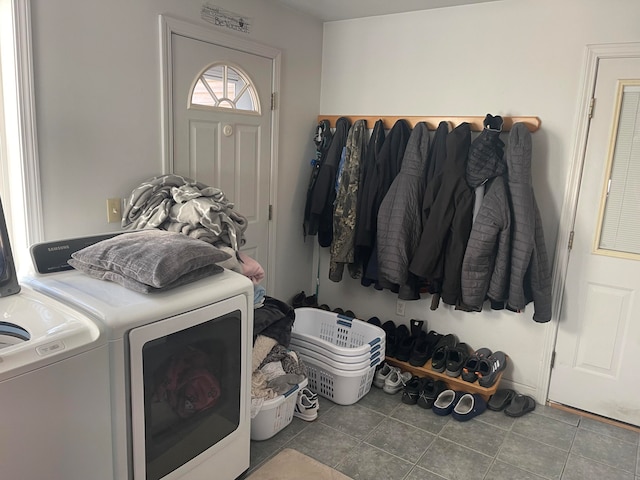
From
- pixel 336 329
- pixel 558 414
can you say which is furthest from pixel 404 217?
pixel 558 414

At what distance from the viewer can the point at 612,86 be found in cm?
246

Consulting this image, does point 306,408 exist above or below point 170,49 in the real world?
below

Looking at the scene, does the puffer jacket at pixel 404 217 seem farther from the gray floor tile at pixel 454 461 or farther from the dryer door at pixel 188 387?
the dryer door at pixel 188 387

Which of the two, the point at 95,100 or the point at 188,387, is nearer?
the point at 188,387

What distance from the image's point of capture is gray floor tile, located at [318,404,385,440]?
251 centimetres

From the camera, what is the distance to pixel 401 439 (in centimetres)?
244

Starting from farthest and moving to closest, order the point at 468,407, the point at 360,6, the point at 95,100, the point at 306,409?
the point at 360,6, the point at 468,407, the point at 306,409, the point at 95,100

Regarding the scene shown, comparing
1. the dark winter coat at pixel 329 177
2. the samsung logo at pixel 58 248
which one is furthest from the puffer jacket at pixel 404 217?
the samsung logo at pixel 58 248

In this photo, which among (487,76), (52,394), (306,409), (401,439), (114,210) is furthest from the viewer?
(487,76)

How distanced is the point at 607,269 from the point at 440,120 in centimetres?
121

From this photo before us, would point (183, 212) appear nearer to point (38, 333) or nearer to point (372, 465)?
point (38, 333)

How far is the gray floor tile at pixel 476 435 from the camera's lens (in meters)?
2.41

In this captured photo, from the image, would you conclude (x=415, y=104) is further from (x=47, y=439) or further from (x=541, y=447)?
(x=47, y=439)

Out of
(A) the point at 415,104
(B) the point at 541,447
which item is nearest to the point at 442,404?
(B) the point at 541,447
